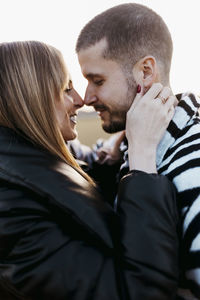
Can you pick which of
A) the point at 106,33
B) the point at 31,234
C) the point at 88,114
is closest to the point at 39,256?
the point at 31,234

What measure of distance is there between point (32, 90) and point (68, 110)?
0.84 ft

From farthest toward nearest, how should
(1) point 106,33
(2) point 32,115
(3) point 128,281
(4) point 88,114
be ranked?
(4) point 88,114 → (1) point 106,33 → (2) point 32,115 → (3) point 128,281

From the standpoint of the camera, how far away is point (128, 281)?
2.27 ft

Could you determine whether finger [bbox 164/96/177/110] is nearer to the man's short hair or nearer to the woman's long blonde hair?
the man's short hair

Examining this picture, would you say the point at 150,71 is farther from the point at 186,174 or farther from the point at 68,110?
the point at 186,174

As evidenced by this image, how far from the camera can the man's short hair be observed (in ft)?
4.12

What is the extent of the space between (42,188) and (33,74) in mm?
469

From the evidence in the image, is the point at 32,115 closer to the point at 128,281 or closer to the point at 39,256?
the point at 39,256

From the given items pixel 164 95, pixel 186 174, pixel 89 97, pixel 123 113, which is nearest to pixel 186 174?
pixel 186 174

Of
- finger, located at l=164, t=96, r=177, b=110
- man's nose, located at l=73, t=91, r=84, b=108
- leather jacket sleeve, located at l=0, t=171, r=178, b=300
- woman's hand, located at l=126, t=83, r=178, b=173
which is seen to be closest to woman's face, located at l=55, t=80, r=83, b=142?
man's nose, located at l=73, t=91, r=84, b=108

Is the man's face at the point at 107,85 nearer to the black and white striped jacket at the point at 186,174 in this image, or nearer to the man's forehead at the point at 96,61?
the man's forehead at the point at 96,61

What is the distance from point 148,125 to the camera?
1009 millimetres

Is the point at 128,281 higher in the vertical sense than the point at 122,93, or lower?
lower

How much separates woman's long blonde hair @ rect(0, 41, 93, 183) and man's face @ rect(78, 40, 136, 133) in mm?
198
